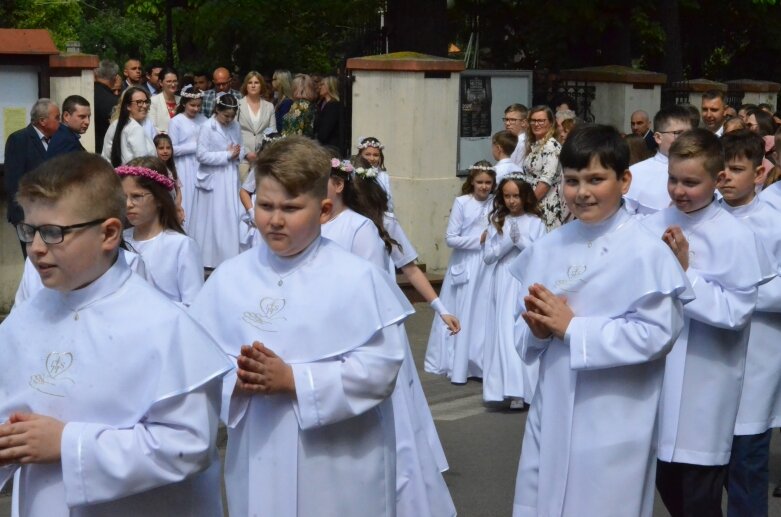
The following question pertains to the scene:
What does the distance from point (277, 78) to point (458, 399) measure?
9.52 m

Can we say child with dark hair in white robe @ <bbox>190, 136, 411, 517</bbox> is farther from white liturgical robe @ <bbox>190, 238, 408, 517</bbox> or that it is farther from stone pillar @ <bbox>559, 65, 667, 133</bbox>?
stone pillar @ <bbox>559, 65, 667, 133</bbox>

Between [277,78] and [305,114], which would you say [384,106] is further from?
[277,78]

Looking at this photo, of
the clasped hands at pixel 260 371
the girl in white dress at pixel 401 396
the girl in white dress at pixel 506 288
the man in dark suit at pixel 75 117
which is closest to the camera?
the clasped hands at pixel 260 371

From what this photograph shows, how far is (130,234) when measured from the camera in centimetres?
662

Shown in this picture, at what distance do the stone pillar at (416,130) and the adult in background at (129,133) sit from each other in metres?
2.66

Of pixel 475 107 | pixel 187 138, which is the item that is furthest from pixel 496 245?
pixel 475 107

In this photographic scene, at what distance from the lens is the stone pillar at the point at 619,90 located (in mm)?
19188

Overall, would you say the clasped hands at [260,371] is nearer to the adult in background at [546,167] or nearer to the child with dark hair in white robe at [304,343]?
the child with dark hair in white robe at [304,343]

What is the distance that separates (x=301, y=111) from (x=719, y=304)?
36.8ft

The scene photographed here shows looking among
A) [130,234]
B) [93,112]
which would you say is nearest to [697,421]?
[130,234]

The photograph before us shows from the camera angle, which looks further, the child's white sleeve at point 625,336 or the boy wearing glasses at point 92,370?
the child's white sleeve at point 625,336

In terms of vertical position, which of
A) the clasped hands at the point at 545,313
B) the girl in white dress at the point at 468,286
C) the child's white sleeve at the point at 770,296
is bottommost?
the girl in white dress at the point at 468,286

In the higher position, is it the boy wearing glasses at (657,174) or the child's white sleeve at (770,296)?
the boy wearing glasses at (657,174)

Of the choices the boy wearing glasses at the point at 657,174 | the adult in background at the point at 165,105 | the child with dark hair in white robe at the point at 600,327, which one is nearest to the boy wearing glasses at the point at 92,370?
the child with dark hair in white robe at the point at 600,327
